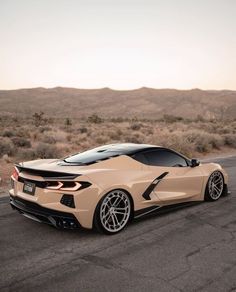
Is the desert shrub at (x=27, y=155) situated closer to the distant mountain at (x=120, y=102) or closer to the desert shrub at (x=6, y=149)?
the desert shrub at (x=6, y=149)

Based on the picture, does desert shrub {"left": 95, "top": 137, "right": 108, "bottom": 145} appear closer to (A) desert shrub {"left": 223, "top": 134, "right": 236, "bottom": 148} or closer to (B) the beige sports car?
(A) desert shrub {"left": 223, "top": 134, "right": 236, "bottom": 148}

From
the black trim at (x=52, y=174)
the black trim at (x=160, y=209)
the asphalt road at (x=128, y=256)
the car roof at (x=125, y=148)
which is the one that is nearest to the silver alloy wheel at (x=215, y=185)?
the black trim at (x=160, y=209)

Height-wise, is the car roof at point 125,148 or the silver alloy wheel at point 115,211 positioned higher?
the car roof at point 125,148

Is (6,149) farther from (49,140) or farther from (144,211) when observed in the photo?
(144,211)

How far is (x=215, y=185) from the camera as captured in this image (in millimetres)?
7977

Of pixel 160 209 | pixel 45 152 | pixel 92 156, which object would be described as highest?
pixel 92 156

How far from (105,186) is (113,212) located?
459 millimetres

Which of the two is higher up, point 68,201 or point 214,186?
point 68,201

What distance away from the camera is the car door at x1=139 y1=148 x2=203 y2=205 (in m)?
6.64

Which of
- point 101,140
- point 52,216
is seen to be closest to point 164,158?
point 52,216

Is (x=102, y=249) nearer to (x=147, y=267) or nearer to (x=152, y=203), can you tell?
(x=147, y=267)

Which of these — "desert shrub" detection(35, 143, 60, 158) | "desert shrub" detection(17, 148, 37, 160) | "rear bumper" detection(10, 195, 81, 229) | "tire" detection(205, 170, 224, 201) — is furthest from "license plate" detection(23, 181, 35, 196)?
"desert shrub" detection(17, 148, 37, 160)

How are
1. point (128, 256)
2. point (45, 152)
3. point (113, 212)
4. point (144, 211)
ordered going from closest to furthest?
point (128, 256)
point (113, 212)
point (144, 211)
point (45, 152)

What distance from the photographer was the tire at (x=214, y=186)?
25.4ft
